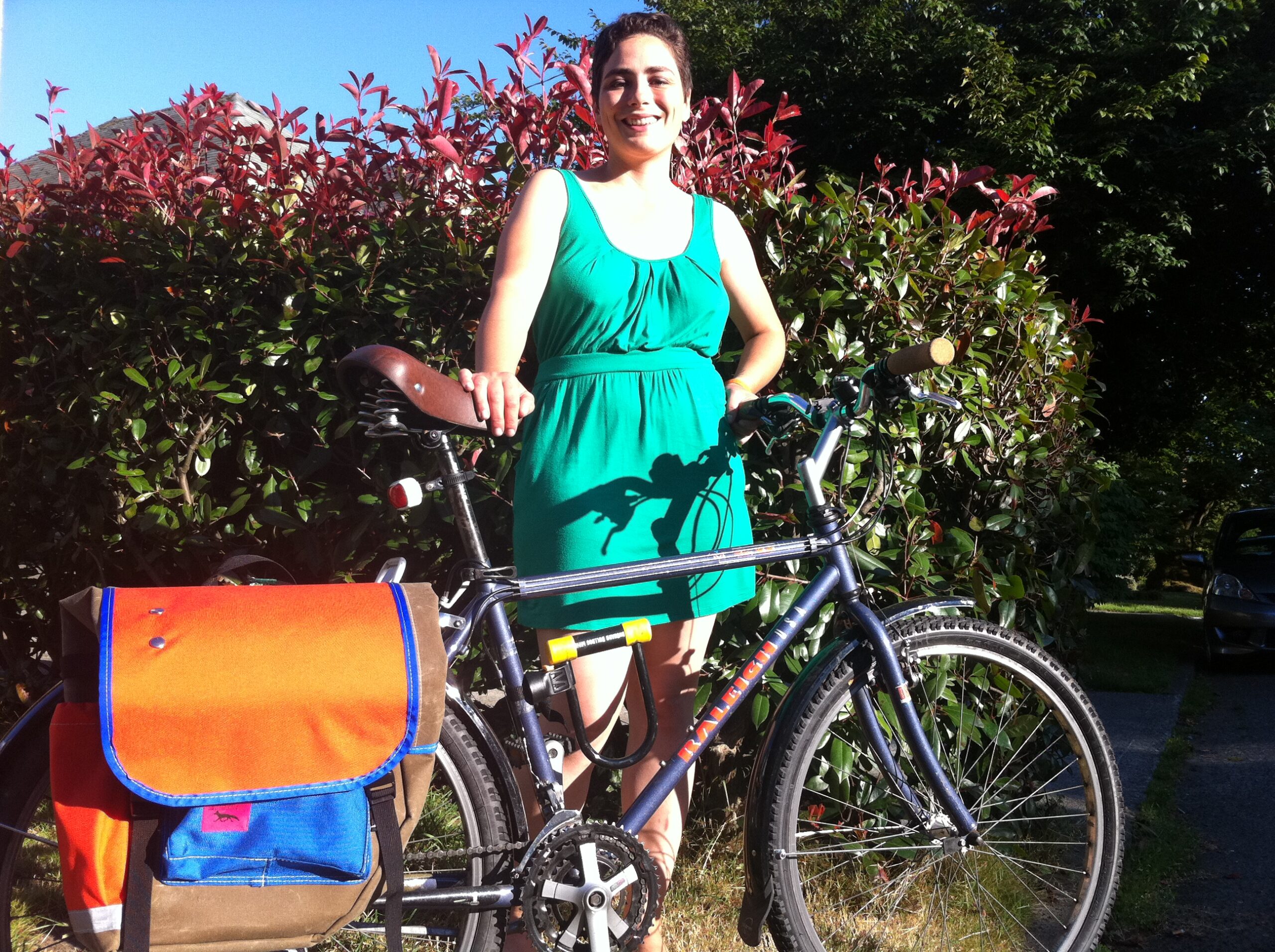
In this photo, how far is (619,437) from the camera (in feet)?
6.61

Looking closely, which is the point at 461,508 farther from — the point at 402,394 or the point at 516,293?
the point at 516,293

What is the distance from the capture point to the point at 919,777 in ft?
7.27

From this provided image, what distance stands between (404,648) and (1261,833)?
360 centimetres

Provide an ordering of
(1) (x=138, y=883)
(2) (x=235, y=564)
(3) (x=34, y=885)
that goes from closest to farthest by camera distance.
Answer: (1) (x=138, y=883) → (2) (x=235, y=564) → (3) (x=34, y=885)

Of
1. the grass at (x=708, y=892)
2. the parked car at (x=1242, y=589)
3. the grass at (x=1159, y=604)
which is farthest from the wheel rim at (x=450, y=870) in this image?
the grass at (x=1159, y=604)

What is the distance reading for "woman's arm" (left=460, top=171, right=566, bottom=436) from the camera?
1.85 meters

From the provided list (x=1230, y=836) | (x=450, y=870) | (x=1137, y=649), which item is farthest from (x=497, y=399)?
(x=1137, y=649)

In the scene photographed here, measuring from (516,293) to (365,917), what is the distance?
1.19 meters

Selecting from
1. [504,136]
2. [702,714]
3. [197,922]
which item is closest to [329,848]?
[197,922]

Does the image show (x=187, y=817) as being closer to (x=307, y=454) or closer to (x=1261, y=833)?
(x=307, y=454)

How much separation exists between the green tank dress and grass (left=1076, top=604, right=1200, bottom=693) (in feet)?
8.06

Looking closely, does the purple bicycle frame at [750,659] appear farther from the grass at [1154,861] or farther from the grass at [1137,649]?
the grass at [1137,649]

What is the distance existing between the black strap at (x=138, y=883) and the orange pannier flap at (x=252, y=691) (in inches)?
2.1

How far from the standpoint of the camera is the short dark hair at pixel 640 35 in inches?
80.5
